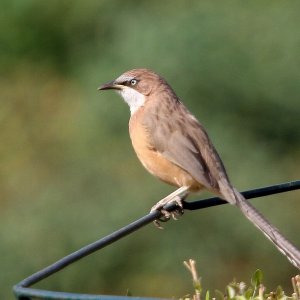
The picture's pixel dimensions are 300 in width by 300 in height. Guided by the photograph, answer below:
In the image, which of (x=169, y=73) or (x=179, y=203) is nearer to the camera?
(x=179, y=203)

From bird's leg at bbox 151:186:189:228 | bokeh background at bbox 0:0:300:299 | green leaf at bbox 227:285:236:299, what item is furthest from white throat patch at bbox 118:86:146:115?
green leaf at bbox 227:285:236:299

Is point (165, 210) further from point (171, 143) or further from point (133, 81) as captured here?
point (133, 81)

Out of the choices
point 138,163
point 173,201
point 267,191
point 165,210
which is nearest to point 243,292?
point 267,191

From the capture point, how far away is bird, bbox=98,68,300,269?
24.0ft

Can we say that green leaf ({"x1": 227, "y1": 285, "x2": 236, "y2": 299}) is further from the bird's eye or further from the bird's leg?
the bird's eye

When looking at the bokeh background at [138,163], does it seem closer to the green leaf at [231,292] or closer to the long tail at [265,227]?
the long tail at [265,227]

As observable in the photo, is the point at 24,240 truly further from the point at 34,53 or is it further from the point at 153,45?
the point at 34,53

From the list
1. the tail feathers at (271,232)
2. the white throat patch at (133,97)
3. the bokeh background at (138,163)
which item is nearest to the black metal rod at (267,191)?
the tail feathers at (271,232)

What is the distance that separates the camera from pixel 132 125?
796 centimetres

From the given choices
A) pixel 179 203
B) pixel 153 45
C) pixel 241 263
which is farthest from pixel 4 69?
pixel 179 203

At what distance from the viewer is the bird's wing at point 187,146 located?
24.1 ft

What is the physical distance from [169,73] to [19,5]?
4.46 meters

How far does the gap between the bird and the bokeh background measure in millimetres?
3199

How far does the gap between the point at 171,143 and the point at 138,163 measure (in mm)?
4715
